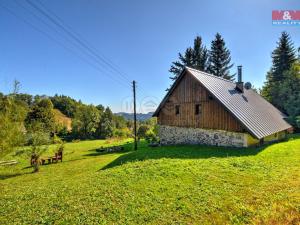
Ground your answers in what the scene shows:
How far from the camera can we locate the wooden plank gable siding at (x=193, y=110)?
1691cm

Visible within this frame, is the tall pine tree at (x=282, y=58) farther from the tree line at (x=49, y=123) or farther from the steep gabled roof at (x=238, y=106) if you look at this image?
the tree line at (x=49, y=123)

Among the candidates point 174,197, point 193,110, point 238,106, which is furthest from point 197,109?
point 174,197

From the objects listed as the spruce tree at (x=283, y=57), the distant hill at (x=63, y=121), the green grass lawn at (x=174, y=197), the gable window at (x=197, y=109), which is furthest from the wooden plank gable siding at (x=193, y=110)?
Answer: the distant hill at (x=63, y=121)

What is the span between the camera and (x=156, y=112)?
23234 mm

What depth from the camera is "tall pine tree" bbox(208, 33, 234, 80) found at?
44.0 meters

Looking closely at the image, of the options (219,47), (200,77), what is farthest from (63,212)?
(219,47)

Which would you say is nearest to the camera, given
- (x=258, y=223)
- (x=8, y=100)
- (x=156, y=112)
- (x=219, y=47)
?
(x=258, y=223)

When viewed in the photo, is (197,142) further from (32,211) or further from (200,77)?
(32,211)

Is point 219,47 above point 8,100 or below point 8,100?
above

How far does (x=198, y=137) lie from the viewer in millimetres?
19203

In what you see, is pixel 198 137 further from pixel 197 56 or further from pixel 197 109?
pixel 197 56

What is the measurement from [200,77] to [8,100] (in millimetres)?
15640

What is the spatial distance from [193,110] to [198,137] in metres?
2.62

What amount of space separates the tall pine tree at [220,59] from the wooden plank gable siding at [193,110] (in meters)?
26.6
